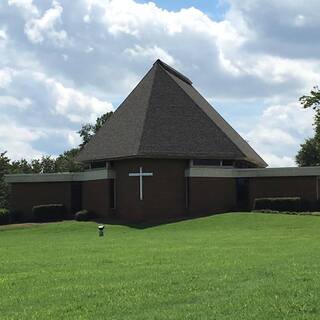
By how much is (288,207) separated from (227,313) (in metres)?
35.1

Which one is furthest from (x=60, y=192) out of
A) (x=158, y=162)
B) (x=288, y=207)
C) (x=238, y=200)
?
(x=288, y=207)

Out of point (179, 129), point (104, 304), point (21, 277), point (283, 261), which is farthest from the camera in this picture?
point (179, 129)

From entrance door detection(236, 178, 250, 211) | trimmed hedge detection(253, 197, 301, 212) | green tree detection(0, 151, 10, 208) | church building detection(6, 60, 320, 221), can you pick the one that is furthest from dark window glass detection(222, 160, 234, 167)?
green tree detection(0, 151, 10, 208)

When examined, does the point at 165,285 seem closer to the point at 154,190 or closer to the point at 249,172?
the point at 154,190

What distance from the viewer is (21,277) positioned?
12.6m

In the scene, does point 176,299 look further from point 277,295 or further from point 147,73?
point 147,73

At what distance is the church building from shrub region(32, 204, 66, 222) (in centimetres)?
174

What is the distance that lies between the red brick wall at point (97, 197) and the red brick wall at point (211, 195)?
236 inches

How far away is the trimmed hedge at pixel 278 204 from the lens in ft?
138

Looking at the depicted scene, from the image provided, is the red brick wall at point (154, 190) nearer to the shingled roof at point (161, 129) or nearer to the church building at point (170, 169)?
the church building at point (170, 169)

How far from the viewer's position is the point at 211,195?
44.5 meters

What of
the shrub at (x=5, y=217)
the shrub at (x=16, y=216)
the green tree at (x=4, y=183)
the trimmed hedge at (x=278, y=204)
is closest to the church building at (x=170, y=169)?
the shrub at (x=16, y=216)

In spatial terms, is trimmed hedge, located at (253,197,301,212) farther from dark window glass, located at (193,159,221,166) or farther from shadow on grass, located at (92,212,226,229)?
dark window glass, located at (193,159,221,166)

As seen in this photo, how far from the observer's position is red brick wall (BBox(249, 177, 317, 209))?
1735 inches
